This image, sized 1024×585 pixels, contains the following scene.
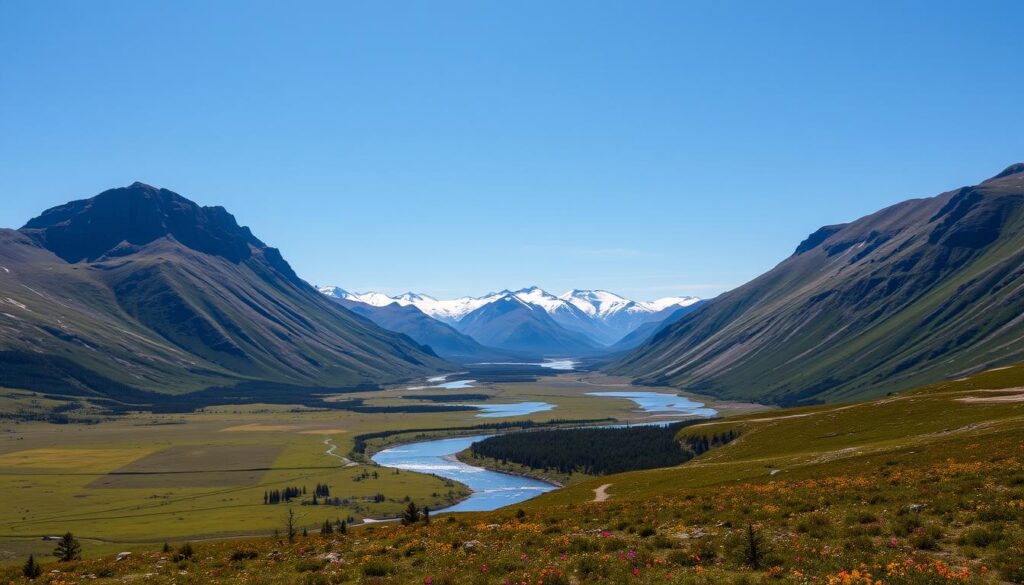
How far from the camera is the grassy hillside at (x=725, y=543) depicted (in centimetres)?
2266

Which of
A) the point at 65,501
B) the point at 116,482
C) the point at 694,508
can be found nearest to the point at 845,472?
the point at 694,508

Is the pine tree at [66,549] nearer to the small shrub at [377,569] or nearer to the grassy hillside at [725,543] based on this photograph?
the grassy hillside at [725,543]

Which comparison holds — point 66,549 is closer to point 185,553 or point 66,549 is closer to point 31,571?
point 31,571

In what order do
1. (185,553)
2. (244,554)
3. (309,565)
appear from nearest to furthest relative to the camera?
(309,565) < (244,554) < (185,553)

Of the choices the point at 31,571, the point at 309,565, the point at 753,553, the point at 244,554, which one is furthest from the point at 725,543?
the point at 31,571

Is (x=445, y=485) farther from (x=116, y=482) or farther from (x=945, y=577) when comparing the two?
(x=945, y=577)

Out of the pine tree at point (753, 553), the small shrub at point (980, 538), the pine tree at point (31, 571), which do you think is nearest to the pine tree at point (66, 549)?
the pine tree at point (31, 571)

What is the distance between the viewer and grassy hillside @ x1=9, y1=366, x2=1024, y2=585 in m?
22.7

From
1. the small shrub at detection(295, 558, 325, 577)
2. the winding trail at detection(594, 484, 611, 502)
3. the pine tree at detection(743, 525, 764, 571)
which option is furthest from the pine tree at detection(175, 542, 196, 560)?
the winding trail at detection(594, 484, 611, 502)

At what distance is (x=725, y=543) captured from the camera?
2664cm

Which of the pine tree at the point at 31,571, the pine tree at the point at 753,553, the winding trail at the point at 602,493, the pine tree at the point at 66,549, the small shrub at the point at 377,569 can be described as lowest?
the winding trail at the point at 602,493

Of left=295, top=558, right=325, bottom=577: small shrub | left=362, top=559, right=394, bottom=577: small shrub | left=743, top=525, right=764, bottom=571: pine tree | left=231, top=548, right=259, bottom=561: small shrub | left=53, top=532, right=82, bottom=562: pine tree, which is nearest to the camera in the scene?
left=743, top=525, right=764, bottom=571: pine tree

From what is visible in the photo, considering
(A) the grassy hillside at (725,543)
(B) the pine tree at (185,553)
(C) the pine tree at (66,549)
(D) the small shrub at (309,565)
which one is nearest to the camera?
(A) the grassy hillside at (725,543)

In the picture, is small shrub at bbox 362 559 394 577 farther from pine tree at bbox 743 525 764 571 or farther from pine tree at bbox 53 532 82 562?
pine tree at bbox 53 532 82 562
